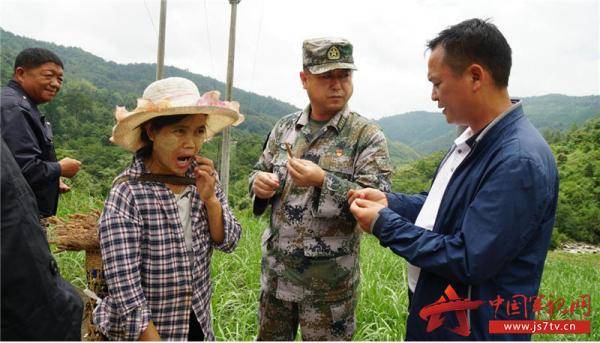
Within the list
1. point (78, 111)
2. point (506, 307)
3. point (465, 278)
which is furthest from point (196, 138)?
point (78, 111)

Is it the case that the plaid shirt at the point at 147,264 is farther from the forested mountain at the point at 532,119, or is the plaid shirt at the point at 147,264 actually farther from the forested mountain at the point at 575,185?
the forested mountain at the point at 532,119

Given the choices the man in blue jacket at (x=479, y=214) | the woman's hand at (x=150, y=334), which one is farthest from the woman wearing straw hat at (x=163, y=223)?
the man in blue jacket at (x=479, y=214)

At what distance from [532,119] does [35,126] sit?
9541 centimetres

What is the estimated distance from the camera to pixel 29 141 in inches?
119

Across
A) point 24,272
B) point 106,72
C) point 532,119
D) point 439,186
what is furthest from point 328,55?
point 532,119

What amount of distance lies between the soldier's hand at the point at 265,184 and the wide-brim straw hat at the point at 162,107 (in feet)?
1.43

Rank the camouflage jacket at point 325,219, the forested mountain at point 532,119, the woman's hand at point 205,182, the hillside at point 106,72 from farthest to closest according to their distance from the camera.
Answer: the forested mountain at point 532,119, the hillside at point 106,72, the camouflage jacket at point 325,219, the woman's hand at point 205,182

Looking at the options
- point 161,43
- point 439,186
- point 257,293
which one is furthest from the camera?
point 161,43

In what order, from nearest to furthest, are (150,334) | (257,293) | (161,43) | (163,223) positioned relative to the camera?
(150,334) < (163,223) < (257,293) < (161,43)

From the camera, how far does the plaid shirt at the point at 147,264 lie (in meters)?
1.53

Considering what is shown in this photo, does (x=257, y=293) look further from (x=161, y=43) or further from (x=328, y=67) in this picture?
(x=161, y=43)

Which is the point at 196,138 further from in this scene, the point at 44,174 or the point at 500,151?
the point at 44,174

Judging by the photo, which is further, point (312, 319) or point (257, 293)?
point (257, 293)

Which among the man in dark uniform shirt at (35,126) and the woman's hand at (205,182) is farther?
the man in dark uniform shirt at (35,126)
